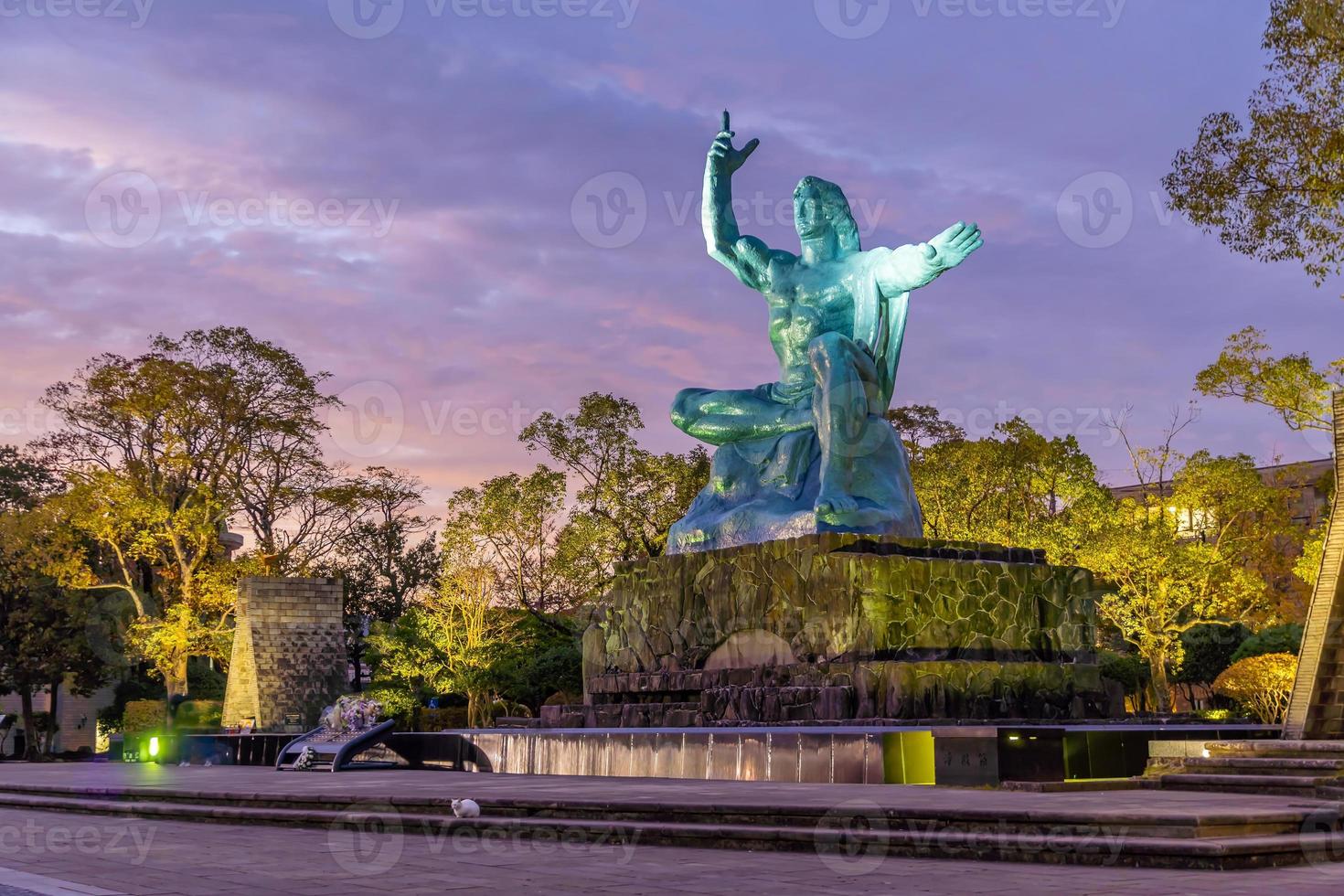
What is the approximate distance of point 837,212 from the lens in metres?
14.7

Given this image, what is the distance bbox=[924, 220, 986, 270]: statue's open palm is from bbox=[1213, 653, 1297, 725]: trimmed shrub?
8081mm

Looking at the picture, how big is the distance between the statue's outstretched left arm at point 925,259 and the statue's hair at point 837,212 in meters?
0.85

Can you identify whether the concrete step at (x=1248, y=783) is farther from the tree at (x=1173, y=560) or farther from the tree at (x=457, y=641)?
the tree at (x=457, y=641)

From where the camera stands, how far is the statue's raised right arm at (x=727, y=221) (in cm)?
1513

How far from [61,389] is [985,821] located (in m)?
25.6

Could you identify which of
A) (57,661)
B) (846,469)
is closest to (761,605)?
(846,469)

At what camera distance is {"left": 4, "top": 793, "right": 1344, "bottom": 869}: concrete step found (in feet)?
17.9

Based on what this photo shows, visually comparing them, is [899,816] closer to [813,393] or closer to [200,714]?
[813,393]

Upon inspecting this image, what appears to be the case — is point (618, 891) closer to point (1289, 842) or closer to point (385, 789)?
point (1289, 842)

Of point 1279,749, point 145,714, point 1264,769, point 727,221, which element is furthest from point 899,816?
point 145,714

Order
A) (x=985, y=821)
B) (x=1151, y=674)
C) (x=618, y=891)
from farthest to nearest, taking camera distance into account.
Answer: (x=1151, y=674)
(x=985, y=821)
(x=618, y=891)

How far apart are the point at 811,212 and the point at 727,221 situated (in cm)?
115

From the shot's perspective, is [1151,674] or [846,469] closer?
[846,469]

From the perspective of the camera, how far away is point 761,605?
41.8 feet
